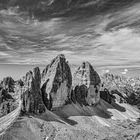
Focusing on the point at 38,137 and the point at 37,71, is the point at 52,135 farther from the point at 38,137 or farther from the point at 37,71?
the point at 37,71

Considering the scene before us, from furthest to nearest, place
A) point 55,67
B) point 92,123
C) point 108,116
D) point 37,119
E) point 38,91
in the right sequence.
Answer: point 108,116 < point 55,67 < point 92,123 < point 38,91 < point 37,119

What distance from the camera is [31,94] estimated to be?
136m

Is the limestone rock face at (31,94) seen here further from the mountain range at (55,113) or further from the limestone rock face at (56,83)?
the limestone rock face at (56,83)

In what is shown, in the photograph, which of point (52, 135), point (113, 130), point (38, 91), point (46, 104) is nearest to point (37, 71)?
point (38, 91)

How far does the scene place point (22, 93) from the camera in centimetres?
13112

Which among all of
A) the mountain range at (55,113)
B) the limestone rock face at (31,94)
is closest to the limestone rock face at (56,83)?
the mountain range at (55,113)

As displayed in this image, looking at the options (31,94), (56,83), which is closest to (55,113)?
(56,83)

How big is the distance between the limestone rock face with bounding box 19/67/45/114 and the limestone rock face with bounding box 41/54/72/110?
17.6 meters

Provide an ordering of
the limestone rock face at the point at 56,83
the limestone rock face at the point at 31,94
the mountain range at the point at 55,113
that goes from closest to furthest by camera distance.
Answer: the mountain range at the point at 55,113, the limestone rock face at the point at 31,94, the limestone rock face at the point at 56,83

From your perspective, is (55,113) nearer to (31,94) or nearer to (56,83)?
(56,83)

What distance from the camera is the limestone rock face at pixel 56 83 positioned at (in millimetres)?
160625

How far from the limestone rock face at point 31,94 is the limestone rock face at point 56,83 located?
17.6 meters

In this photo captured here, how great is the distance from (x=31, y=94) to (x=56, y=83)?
35388 millimetres

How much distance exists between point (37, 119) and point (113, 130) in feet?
216
